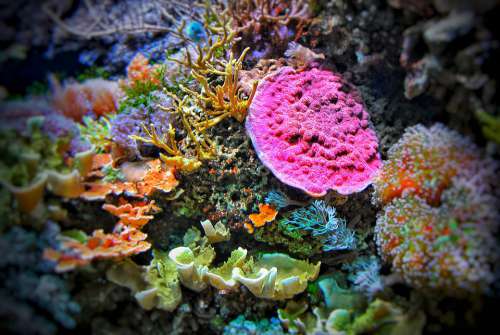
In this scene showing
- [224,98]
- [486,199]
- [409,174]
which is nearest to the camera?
[486,199]

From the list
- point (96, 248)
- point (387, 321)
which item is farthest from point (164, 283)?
point (387, 321)

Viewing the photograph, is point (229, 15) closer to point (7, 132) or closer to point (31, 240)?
point (7, 132)

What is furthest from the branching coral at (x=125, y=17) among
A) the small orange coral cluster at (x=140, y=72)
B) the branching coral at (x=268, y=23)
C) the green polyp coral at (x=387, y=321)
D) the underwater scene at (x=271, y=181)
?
the green polyp coral at (x=387, y=321)

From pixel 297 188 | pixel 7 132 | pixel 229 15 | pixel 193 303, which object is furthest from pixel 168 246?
pixel 229 15

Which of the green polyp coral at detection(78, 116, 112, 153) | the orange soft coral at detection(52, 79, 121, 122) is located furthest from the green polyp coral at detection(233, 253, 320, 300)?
the orange soft coral at detection(52, 79, 121, 122)

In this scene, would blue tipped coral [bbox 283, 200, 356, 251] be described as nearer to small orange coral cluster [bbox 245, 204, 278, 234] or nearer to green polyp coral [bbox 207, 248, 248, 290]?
small orange coral cluster [bbox 245, 204, 278, 234]

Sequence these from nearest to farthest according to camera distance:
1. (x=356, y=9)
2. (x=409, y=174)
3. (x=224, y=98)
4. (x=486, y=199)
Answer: (x=486, y=199), (x=409, y=174), (x=356, y=9), (x=224, y=98)

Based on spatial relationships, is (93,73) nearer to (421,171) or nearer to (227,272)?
(227,272)
